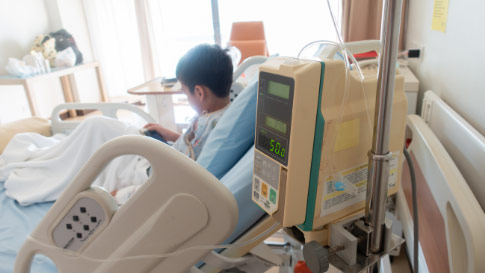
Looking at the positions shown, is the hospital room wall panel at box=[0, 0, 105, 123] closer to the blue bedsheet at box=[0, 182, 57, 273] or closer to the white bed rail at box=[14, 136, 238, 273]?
the blue bedsheet at box=[0, 182, 57, 273]

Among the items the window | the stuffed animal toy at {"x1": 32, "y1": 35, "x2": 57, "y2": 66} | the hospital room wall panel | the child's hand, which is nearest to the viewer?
the child's hand

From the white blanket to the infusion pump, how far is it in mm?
1137

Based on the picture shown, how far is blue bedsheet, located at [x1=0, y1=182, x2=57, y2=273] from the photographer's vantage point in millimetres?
1173

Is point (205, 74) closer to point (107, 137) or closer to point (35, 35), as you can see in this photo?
point (107, 137)

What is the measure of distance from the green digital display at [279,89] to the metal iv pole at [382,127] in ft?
0.50

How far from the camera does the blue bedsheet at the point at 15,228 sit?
117 cm

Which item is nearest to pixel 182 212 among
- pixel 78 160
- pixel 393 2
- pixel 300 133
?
pixel 300 133

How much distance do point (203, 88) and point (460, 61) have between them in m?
1.03

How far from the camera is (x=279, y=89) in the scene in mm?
579

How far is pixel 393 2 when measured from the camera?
503 millimetres

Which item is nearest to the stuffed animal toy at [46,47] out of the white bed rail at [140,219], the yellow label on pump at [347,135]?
the white bed rail at [140,219]

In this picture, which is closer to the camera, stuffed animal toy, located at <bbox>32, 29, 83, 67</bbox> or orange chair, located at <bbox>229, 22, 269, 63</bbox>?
orange chair, located at <bbox>229, 22, 269, 63</bbox>

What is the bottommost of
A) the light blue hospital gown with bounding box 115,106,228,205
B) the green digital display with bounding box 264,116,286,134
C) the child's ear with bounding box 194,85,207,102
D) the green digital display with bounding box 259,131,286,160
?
the light blue hospital gown with bounding box 115,106,228,205

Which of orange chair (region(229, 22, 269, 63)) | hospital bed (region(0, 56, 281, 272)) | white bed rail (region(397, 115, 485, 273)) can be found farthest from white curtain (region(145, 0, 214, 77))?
white bed rail (region(397, 115, 485, 273))
